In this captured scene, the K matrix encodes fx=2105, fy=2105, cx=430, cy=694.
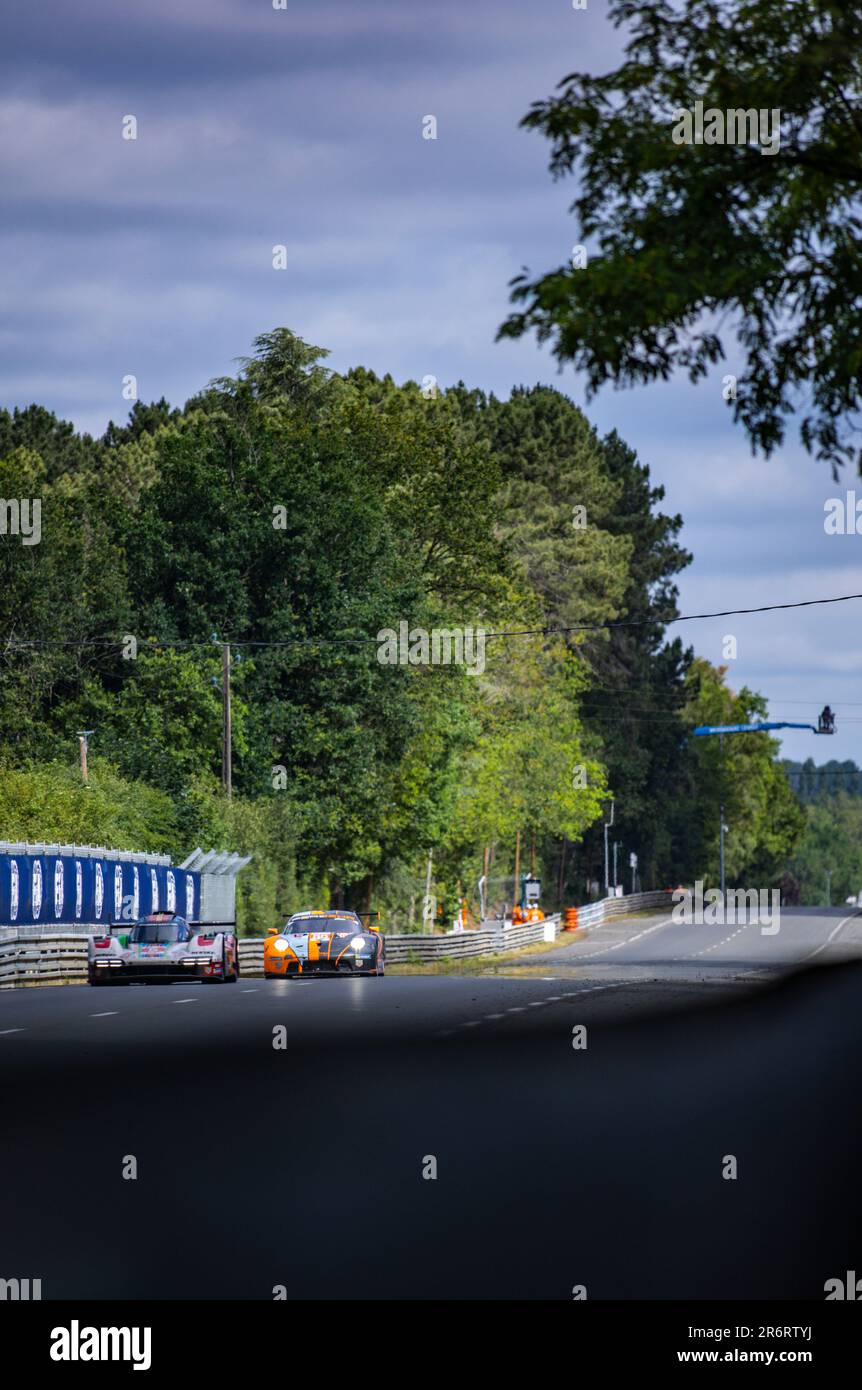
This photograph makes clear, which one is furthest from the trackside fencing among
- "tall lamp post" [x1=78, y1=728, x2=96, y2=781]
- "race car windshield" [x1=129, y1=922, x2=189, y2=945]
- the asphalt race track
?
the asphalt race track

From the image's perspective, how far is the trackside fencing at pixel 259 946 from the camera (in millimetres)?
38031

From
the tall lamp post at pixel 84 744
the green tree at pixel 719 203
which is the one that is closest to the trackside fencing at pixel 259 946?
the tall lamp post at pixel 84 744

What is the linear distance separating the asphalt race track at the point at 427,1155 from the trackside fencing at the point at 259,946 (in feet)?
49.1

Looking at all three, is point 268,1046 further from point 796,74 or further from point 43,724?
point 43,724

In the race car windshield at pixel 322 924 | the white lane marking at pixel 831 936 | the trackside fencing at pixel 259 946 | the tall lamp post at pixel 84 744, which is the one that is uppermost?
the tall lamp post at pixel 84 744

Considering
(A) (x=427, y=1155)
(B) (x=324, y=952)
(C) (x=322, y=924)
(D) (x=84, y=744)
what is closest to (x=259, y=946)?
→ (C) (x=322, y=924)

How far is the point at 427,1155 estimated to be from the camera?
1143cm

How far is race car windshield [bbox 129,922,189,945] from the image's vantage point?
A: 3559 centimetres

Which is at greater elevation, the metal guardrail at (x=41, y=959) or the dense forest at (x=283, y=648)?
the dense forest at (x=283, y=648)

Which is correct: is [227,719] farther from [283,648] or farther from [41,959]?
[41,959]

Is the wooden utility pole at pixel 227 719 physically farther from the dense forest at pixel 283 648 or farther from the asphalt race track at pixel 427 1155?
the asphalt race track at pixel 427 1155

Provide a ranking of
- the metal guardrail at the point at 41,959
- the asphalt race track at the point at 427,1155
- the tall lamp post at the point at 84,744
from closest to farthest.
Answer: the asphalt race track at the point at 427,1155
the metal guardrail at the point at 41,959
the tall lamp post at the point at 84,744

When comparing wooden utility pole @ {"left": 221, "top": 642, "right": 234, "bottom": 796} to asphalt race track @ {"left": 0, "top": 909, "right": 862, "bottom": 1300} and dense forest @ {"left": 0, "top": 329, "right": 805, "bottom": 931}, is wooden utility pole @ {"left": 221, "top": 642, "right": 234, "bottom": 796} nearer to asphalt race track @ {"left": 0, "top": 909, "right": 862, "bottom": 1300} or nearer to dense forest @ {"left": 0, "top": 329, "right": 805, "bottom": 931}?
dense forest @ {"left": 0, "top": 329, "right": 805, "bottom": 931}

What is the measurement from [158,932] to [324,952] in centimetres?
389
